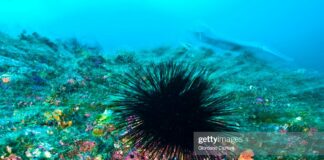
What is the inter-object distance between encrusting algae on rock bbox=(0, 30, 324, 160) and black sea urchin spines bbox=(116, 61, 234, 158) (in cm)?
1

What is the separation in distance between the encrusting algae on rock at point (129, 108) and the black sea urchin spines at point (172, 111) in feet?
0.05

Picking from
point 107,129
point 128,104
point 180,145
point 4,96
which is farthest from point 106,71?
point 180,145

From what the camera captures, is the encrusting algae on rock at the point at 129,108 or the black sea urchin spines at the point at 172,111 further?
the encrusting algae on rock at the point at 129,108

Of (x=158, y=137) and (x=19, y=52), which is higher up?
(x=19, y=52)

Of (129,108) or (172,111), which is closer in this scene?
(172,111)

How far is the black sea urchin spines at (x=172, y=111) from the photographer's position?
392 centimetres

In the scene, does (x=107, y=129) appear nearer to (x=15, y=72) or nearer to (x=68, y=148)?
(x=68, y=148)

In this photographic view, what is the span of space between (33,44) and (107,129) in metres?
10.4

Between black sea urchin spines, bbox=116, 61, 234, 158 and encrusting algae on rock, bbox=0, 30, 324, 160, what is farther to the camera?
encrusting algae on rock, bbox=0, 30, 324, 160

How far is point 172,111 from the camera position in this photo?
160 inches

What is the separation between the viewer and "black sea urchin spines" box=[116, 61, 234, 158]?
Result: 12.9 feet

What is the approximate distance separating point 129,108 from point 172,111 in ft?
2.24

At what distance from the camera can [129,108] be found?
14.1 ft

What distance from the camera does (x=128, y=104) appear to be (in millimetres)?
4344
